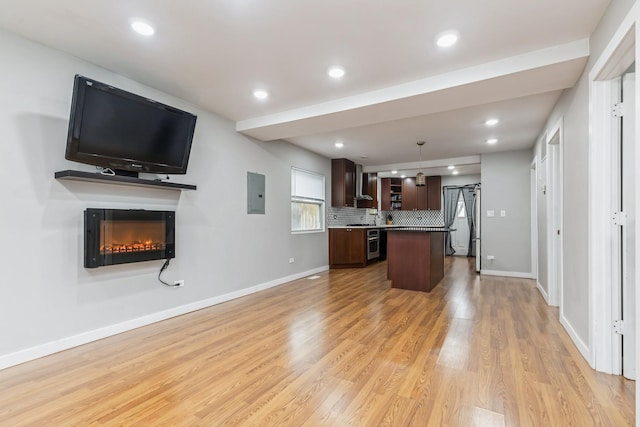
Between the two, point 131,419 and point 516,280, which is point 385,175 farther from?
point 131,419

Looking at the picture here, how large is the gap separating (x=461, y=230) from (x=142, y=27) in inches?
371

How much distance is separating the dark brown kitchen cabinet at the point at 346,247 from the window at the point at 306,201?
436 millimetres

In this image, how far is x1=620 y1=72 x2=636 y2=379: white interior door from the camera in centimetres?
207

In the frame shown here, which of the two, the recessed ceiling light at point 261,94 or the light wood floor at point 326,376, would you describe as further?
the recessed ceiling light at point 261,94

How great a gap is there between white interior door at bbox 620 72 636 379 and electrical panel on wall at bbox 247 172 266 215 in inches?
162

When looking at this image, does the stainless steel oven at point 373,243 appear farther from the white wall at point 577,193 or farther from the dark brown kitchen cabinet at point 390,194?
the white wall at point 577,193

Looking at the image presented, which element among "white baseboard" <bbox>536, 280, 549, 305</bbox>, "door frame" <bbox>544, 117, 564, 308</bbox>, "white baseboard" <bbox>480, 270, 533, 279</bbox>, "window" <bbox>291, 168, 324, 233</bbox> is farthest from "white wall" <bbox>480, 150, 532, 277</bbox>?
"window" <bbox>291, 168, 324, 233</bbox>

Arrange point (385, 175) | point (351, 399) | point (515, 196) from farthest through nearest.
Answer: point (385, 175) < point (515, 196) < point (351, 399)

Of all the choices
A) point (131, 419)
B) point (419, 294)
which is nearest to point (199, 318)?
point (131, 419)

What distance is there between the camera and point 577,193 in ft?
8.80

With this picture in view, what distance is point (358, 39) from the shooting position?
244 cm

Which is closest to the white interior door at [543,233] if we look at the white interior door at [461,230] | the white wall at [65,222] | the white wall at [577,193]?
the white wall at [577,193]

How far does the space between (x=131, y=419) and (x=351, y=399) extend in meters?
1.27

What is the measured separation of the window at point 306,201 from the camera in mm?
6012
